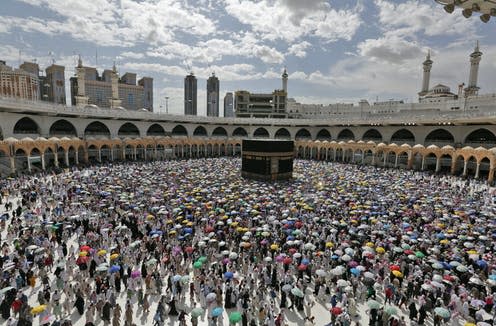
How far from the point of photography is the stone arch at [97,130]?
43.9 m

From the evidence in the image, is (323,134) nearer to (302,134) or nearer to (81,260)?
(302,134)

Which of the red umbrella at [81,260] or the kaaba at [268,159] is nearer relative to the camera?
the red umbrella at [81,260]

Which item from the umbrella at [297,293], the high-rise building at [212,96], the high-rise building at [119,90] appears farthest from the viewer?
the high-rise building at [212,96]

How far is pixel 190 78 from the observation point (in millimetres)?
158000

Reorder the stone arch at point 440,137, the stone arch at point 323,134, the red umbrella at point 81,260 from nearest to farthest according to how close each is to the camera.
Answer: the red umbrella at point 81,260 → the stone arch at point 440,137 → the stone arch at point 323,134

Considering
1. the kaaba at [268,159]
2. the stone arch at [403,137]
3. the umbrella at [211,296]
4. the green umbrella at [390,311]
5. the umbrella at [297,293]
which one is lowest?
the umbrella at [211,296]

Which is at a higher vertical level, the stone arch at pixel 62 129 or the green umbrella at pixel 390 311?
the stone arch at pixel 62 129

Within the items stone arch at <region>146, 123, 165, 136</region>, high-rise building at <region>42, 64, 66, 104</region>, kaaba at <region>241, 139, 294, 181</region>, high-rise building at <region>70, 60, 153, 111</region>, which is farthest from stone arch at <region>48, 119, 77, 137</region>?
high-rise building at <region>42, 64, 66, 104</region>

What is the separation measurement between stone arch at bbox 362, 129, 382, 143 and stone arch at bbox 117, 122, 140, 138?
44.1 m

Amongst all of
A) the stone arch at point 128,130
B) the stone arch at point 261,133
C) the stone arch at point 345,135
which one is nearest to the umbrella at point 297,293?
the stone arch at point 128,130

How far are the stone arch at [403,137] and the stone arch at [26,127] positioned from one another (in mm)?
56263

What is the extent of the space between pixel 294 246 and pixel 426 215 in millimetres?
9581

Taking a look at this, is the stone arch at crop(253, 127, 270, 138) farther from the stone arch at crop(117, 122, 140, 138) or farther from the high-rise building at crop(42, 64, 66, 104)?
the high-rise building at crop(42, 64, 66, 104)

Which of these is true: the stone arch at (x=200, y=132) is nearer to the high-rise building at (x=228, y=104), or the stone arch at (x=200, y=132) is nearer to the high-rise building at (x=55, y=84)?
the high-rise building at (x=55, y=84)
